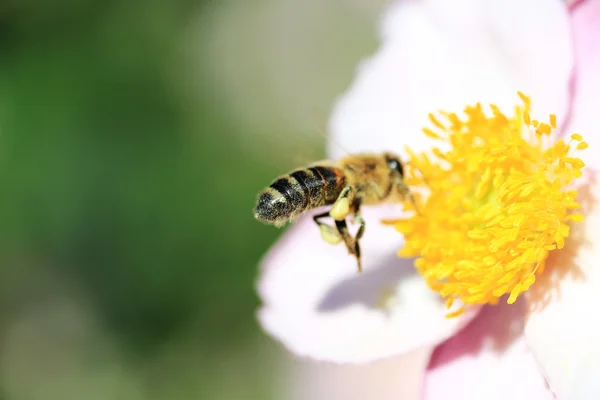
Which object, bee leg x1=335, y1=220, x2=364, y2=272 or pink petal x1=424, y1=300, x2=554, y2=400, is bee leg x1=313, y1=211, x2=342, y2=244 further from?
pink petal x1=424, y1=300, x2=554, y2=400

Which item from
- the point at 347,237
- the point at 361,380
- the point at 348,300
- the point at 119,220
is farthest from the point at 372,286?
the point at 119,220

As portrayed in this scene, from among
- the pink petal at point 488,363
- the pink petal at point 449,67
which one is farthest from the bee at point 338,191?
the pink petal at point 488,363

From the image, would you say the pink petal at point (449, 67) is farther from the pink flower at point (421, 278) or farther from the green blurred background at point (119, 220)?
the green blurred background at point (119, 220)

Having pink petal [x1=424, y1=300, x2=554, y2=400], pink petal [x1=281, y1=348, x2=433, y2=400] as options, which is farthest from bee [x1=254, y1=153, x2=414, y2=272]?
pink petal [x1=281, y1=348, x2=433, y2=400]

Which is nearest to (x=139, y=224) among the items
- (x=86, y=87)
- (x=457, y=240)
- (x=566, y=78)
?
(x=86, y=87)

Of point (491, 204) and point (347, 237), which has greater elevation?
point (347, 237)

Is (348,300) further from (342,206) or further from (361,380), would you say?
(361,380)
